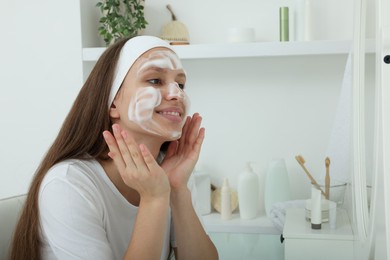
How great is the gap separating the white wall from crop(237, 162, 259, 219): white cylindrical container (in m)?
0.81

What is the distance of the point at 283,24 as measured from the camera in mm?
2074

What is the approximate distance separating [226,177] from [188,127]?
3.41ft

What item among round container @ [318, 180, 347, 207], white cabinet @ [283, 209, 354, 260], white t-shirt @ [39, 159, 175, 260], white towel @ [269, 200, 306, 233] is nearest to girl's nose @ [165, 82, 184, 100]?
white t-shirt @ [39, 159, 175, 260]

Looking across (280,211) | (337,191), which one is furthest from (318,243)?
(280,211)

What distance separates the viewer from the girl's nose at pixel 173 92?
1.16 meters

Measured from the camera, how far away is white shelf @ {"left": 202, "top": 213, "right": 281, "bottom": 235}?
6.68ft

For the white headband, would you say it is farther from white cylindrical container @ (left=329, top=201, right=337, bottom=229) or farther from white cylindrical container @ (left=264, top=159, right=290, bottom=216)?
white cylindrical container @ (left=264, top=159, right=290, bottom=216)

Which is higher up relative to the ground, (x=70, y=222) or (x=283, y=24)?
(x=283, y=24)

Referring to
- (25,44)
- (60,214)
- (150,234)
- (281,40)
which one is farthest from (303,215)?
(25,44)

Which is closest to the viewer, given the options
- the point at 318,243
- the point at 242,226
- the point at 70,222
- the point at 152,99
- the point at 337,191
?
the point at 70,222

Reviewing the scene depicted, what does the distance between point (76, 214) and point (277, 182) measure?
4.12ft

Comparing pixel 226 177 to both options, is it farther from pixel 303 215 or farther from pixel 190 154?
pixel 190 154

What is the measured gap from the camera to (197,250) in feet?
4.00

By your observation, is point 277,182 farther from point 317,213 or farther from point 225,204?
point 317,213
